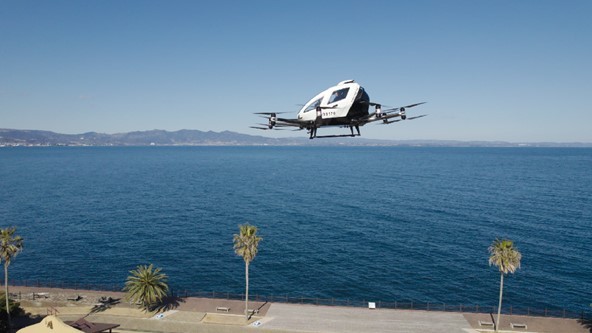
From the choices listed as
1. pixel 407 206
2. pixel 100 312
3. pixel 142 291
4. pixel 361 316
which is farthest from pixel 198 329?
pixel 407 206

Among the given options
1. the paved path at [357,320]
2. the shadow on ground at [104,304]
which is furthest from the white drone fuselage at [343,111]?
the shadow on ground at [104,304]

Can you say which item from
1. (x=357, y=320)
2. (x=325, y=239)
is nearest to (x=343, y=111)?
(x=357, y=320)

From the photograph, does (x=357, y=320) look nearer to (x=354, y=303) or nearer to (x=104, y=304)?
(x=354, y=303)

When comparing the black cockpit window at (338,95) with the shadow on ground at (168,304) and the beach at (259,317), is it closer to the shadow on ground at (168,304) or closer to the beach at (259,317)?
the beach at (259,317)

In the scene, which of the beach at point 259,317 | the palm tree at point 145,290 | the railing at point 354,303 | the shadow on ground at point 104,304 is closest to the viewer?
the beach at point 259,317

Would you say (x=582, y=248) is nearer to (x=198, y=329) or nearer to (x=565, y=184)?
(x=198, y=329)

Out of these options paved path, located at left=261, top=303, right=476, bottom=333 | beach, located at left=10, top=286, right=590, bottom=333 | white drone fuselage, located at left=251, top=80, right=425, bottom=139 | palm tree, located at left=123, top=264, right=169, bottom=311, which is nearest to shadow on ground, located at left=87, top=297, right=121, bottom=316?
beach, located at left=10, top=286, right=590, bottom=333

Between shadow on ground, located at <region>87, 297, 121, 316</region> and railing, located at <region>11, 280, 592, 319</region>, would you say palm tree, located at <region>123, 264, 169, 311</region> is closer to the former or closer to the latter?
shadow on ground, located at <region>87, 297, 121, 316</region>

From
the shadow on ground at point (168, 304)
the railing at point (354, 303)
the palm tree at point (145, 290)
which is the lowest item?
the railing at point (354, 303)
